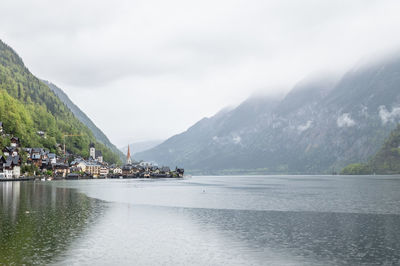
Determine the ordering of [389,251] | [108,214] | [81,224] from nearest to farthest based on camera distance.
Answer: [389,251] → [81,224] → [108,214]

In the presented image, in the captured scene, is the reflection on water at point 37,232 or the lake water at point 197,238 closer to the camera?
the reflection on water at point 37,232

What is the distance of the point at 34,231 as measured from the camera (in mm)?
44656

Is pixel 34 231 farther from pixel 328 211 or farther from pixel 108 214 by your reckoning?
pixel 328 211

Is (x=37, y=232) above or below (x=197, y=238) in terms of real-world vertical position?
above

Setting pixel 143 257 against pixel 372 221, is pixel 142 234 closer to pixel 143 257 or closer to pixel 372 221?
pixel 143 257

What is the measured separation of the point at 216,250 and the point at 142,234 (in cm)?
1131

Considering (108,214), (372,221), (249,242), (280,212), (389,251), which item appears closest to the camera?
(389,251)

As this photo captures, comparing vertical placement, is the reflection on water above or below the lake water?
above

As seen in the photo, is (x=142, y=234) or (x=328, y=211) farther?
(x=328, y=211)

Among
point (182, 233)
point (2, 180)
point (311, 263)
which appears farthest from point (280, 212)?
point (2, 180)

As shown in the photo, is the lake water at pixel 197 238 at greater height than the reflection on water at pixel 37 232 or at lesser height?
lesser

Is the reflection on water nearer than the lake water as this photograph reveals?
Yes

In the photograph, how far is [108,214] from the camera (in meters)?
63.8

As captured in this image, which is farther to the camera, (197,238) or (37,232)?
(37,232)
